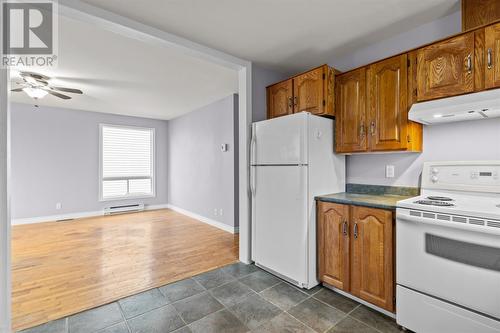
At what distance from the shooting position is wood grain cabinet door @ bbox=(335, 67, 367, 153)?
236 cm

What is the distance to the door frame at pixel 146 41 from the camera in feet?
5.23

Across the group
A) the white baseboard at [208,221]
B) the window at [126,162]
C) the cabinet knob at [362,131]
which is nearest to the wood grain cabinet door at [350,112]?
the cabinet knob at [362,131]

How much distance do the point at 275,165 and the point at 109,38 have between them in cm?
219

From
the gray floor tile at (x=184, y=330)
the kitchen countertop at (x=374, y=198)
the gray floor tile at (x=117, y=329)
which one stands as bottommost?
the gray floor tile at (x=184, y=330)

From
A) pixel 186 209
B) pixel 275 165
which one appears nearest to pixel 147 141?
pixel 186 209

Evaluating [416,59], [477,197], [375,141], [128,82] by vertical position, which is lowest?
[477,197]

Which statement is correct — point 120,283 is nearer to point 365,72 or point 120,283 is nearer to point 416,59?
point 365,72

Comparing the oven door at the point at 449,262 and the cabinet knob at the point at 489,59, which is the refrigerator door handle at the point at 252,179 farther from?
the cabinet knob at the point at 489,59

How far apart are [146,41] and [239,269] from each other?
266 cm

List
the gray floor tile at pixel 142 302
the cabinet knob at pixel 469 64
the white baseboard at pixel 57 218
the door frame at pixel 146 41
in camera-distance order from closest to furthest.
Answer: the door frame at pixel 146 41
the cabinet knob at pixel 469 64
the gray floor tile at pixel 142 302
the white baseboard at pixel 57 218

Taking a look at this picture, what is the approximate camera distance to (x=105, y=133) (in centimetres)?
596

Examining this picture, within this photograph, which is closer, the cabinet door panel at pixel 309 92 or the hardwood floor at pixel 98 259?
the hardwood floor at pixel 98 259

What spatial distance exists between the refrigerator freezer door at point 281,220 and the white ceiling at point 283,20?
136 centimetres

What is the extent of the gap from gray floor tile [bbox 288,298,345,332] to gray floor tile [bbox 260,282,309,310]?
7 centimetres
